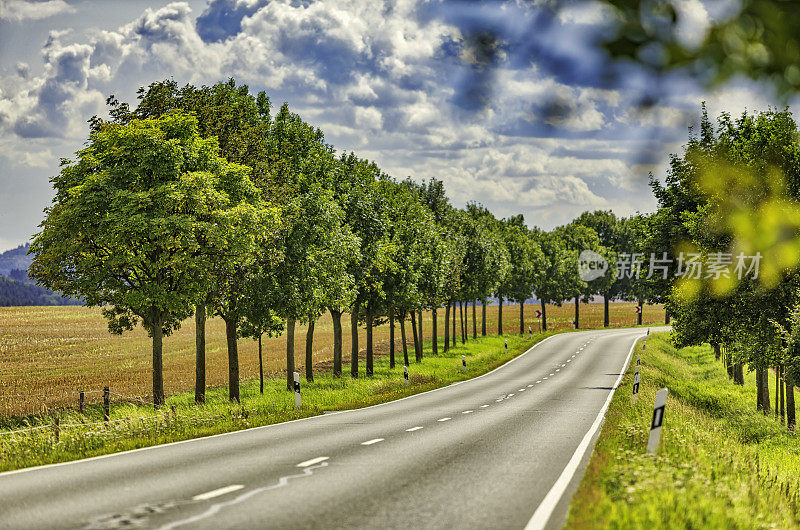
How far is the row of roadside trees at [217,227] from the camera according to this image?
21875mm

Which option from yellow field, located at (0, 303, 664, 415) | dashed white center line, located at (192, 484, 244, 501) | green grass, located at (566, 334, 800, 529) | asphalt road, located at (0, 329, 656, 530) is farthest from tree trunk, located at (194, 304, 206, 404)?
dashed white center line, located at (192, 484, 244, 501)

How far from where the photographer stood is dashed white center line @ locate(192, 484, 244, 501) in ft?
25.0

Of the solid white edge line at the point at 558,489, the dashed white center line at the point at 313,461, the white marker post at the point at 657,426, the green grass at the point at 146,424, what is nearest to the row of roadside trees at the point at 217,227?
the green grass at the point at 146,424

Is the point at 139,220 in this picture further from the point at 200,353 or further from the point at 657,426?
the point at 657,426

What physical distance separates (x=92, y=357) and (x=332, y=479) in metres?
51.3

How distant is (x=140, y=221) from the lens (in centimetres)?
2066

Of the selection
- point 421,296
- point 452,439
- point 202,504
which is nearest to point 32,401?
point 421,296

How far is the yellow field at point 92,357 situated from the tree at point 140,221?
302 inches

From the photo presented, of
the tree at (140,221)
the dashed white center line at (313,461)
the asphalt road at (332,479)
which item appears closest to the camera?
the asphalt road at (332,479)

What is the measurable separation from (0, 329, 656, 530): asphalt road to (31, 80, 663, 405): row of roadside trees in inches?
351

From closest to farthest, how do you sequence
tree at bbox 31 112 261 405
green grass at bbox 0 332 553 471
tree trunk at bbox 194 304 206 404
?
green grass at bbox 0 332 553 471 < tree at bbox 31 112 261 405 < tree trunk at bbox 194 304 206 404

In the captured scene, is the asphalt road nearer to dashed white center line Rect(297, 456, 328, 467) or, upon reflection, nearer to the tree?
dashed white center line Rect(297, 456, 328, 467)

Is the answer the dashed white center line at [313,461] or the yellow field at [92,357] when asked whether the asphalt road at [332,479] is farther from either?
the yellow field at [92,357]

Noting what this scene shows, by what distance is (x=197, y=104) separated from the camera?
26562 millimetres
